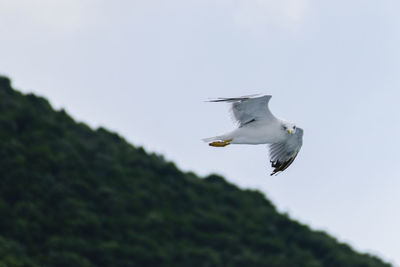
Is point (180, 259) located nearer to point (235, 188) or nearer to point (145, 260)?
point (145, 260)

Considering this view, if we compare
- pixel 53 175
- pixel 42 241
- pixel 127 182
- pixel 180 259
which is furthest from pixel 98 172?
pixel 42 241

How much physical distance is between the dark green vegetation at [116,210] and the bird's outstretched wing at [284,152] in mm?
15138

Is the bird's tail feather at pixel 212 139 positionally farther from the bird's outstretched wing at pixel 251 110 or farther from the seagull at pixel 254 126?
the bird's outstretched wing at pixel 251 110

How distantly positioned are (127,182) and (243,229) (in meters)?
6.76

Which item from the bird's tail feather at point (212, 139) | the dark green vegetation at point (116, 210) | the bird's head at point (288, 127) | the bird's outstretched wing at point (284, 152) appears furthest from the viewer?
the dark green vegetation at point (116, 210)

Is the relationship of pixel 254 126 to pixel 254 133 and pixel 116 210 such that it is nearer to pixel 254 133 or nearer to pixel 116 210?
pixel 254 133

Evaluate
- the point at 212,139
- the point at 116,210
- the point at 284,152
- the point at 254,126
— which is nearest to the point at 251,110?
the point at 254,126

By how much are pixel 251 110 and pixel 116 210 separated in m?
27.1

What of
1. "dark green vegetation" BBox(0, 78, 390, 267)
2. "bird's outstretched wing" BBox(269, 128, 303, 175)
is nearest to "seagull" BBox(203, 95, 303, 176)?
"bird's outstretched wing" BBox(269, 128, 303, 175)

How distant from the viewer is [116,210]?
4300 cm

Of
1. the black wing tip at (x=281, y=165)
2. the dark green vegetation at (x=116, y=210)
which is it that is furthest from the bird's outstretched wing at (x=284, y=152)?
the dark green vegetation at (x=116, y=210)

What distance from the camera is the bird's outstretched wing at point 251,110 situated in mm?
16328

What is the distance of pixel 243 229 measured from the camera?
4706 cm

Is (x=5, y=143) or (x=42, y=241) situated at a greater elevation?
(x=5, y=143)
